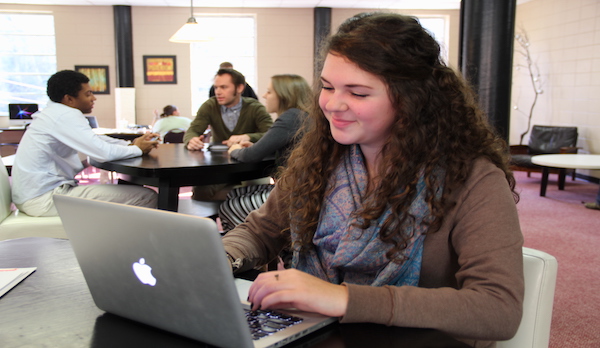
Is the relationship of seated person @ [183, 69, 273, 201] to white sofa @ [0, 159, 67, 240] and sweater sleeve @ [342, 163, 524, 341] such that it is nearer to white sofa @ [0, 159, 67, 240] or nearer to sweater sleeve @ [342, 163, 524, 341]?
white sofa @ [0, 159, 67, 240]

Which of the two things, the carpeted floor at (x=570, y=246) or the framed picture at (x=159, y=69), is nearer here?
the carpeted floor at (x=570, y=246)

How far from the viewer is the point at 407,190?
1.18 meters

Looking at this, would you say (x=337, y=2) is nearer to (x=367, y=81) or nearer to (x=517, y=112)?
(x=517, y=112)

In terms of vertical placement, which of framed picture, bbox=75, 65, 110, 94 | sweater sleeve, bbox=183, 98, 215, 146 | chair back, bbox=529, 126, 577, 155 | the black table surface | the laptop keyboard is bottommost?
chair back, bbox=529, 126, 577, 155

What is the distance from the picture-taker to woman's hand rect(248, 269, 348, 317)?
0.93 meters

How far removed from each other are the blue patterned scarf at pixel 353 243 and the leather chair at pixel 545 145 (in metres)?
6.49

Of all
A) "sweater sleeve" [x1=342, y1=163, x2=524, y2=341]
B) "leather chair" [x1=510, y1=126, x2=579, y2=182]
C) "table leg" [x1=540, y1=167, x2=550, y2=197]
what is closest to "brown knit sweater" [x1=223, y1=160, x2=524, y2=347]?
"sweater sleeve" [x1=342, y1=163, x2=524, y2=341]

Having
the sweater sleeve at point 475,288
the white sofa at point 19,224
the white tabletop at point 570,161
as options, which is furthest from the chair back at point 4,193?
the white tabletop at point 570,161

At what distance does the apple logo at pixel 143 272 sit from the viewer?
0.85 meters

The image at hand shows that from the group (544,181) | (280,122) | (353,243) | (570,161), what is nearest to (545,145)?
(544,181)

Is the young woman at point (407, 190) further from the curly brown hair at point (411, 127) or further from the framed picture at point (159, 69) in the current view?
the framed picture at point (159, 69)

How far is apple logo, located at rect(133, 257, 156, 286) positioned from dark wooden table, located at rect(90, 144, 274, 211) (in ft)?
6.81

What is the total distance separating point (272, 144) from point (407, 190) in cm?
210

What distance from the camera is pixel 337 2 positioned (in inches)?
407
